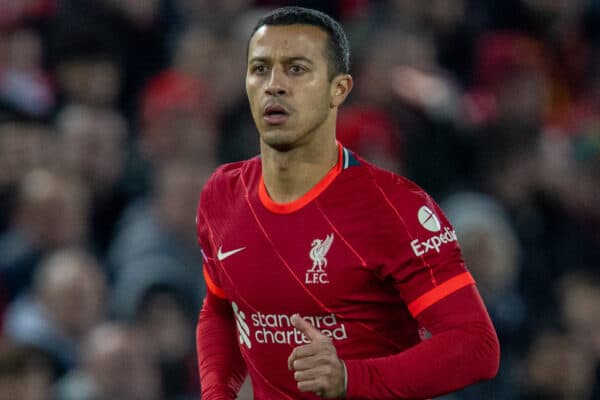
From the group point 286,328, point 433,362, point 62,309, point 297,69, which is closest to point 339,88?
point 297,69

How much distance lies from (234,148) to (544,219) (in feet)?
6.43

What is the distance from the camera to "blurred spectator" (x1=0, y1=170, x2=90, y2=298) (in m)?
6.28

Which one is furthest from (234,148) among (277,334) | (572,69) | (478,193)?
(277,334)

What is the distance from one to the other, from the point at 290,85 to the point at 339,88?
0.17 metres

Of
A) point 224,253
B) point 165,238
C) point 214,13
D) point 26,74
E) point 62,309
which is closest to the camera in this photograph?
point 224,253

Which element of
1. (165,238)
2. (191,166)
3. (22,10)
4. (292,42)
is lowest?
(165,238)

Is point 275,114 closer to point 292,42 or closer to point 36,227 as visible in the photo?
point 292,42

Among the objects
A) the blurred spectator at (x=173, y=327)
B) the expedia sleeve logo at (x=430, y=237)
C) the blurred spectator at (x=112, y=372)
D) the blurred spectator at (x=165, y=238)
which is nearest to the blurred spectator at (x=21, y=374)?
the blurred spectator at (x=112, y=372)

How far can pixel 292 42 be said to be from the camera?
345 cm

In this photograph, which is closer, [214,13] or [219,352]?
[219,352]

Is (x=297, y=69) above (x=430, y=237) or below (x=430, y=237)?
above

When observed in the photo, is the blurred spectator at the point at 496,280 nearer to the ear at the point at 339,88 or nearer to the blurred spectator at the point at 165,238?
the blurred spectator at the point at 165,238

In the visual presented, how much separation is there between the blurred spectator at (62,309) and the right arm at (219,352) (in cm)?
217

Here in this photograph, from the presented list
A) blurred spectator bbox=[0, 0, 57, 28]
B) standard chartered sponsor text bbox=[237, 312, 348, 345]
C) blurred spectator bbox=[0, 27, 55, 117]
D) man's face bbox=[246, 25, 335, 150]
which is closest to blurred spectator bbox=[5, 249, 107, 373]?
blurred spectator bbox=[0, 27, 55, 117]
